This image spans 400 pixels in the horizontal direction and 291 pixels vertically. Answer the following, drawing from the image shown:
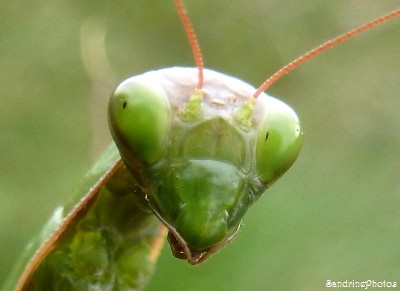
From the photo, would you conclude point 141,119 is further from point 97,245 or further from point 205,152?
point 97,245

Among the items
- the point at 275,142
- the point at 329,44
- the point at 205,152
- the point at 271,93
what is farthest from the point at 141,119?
the point at 271,93

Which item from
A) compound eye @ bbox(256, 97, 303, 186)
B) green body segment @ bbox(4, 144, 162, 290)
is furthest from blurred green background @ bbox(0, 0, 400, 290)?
compound eye @ bbox(256, 97, 303, 186)

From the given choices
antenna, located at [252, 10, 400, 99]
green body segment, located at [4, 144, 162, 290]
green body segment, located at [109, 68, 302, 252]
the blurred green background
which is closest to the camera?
green body segment, located at [109, 68, 302, 252]

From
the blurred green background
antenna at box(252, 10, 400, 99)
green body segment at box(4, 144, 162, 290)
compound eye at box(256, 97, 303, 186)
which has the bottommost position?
the blurred green background

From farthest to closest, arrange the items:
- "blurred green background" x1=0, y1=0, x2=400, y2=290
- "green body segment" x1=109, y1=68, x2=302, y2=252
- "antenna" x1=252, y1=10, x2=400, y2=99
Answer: "blurred green background" x1=0, y1=0, x2=400, y2=290, "antenna" x1=252, y1=10, x2=400, y2=99, "green body segment" x1=109, y1=68, x2=302, y2=252

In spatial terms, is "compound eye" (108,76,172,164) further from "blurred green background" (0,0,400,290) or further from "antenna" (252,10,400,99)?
"blurred green background" (0,0,400,290)

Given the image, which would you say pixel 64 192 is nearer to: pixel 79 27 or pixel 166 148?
pixel 79 27

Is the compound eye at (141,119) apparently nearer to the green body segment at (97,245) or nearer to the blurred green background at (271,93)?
the green body segment at (97,245)

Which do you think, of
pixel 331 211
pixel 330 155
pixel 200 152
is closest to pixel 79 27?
pixel 330 155
